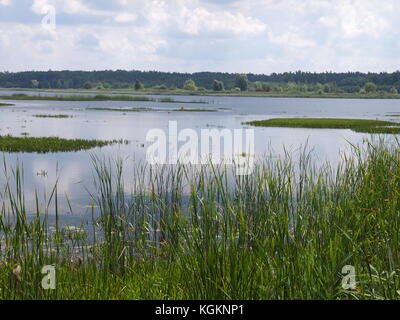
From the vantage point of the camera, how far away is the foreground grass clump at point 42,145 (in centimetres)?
2338

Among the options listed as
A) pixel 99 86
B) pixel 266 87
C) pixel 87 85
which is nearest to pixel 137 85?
pixel 99 86

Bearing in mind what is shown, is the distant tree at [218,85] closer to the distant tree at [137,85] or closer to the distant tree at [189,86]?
the distant tree at [189,86]

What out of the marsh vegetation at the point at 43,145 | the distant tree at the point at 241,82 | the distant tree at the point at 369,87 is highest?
the distant tree at the point at 241,82

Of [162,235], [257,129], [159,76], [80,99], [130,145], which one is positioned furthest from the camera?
[159,76]

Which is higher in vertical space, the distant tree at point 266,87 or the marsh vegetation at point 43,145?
the distant tree at point 266,87

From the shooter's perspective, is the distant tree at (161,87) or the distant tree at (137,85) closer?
the distant tree at (137,85)

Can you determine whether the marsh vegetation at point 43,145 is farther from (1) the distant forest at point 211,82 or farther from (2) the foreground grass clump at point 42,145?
(1) the distant forest at point 211,82

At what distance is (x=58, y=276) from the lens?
5926 millimetres

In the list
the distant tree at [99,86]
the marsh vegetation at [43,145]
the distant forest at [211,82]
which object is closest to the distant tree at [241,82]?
the distant forest at [211,82]

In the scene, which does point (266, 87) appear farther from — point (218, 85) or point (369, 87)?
point (369, 87)

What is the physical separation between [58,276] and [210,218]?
6.84 feet

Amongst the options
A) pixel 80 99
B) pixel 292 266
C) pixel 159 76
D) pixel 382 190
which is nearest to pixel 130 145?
pixel 382 190

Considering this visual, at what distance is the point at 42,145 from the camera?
952 inches
